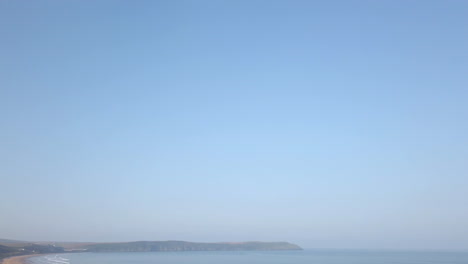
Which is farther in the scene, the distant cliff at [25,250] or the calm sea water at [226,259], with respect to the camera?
the distant cliff at [25,250]

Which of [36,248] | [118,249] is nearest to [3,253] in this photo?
[36,248]

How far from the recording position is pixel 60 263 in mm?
75625

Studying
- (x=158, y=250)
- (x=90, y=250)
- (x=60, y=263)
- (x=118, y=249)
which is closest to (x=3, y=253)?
(x=60, y=263)

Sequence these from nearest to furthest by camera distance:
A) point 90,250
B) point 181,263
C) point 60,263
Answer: point 60,263, point 181,263, point 90,250

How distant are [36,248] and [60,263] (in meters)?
59.7

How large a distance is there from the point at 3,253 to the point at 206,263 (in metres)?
45.1

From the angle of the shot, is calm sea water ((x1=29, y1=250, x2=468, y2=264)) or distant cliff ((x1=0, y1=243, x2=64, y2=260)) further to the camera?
distant cliff ((x1=0, y1=243, x2=64, y2=260))

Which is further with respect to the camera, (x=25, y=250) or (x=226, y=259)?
(x=25, y=250)

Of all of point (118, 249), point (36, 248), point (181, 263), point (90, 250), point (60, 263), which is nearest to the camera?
point (60, 263)

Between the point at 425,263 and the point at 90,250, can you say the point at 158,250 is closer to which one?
the point at 90,250

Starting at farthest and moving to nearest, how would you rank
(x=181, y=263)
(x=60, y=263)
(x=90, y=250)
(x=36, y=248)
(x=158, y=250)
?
(x=158, y=250) < (x=90, y=250) < (x=36, y=248) < (x=181, y=263) < (x=60, y=263)

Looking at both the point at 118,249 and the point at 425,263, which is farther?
the point at 118,249

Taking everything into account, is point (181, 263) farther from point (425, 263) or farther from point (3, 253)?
point (425, 263)

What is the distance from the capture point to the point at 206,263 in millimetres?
86750
